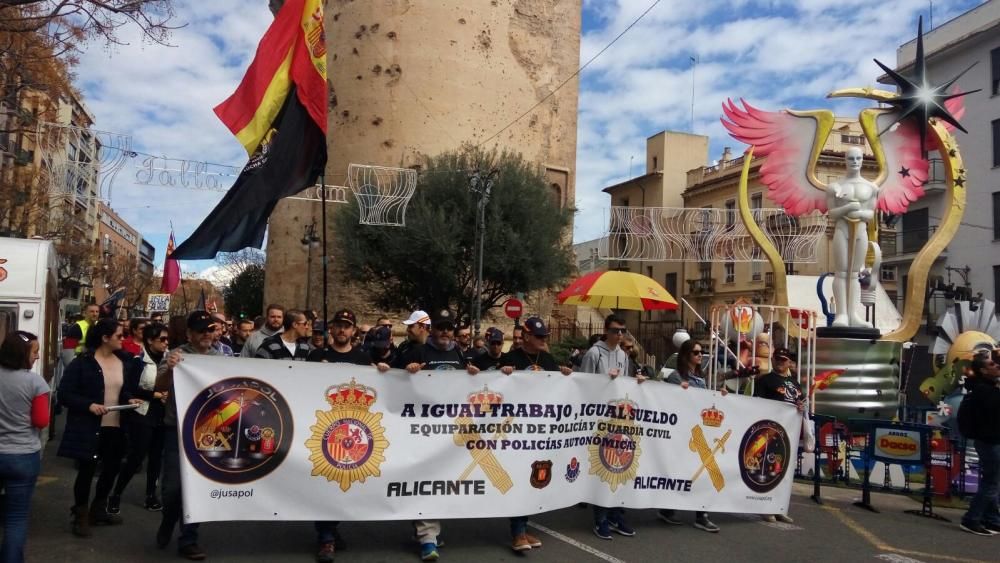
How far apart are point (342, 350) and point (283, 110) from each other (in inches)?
129

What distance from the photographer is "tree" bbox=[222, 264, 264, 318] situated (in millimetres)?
56562

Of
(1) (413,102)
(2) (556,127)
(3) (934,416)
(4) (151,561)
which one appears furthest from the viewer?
(2) (556,127)

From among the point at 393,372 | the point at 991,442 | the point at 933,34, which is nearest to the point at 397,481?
Answer: the point at 393,372

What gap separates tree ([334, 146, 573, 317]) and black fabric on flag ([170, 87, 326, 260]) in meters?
17.5

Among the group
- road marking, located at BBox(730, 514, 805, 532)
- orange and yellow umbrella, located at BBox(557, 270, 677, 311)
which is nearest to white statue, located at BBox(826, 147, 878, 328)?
orange and yellow umbrella, located at BBox(557, 270, 677, 311)

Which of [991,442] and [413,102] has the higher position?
[413,102]

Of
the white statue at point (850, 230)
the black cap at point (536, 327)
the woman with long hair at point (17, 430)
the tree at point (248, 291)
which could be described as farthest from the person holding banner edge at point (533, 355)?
the tree at point (248, 291)

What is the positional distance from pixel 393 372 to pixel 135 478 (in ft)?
15.5

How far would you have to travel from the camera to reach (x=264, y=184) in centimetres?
768

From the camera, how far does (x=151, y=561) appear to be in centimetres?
568

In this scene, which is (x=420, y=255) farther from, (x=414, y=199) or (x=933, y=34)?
(x=933, y=34)

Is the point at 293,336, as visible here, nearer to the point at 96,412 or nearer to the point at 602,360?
the point at 96,412

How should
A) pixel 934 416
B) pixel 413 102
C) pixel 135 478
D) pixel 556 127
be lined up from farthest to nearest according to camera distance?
pixel 556 127 → pixel 413 102 → pixel 934 416 → pixel 135 478

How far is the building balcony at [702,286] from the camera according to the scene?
48.2 m
